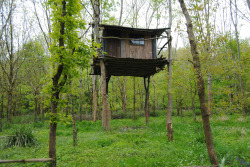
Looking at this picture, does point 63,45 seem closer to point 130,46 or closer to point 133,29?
point 133,29

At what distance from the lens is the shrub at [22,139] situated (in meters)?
7.89

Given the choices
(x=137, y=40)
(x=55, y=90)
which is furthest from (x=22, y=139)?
(x=137, y=40)

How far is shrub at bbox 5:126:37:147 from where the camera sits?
7887mm

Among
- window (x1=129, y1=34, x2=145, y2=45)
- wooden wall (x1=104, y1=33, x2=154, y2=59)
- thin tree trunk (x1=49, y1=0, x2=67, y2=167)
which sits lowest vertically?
thin tree trunk (x1=49, y1=0, x2=67, y2=167)

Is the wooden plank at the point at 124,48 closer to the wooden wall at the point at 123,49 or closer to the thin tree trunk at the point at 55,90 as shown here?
the wooden wall at the point at 123,49

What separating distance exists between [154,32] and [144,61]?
2411 mm

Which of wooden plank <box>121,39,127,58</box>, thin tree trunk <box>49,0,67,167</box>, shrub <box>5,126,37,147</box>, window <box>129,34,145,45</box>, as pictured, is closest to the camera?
thin tree trunk <box>49,0,67,167</box>

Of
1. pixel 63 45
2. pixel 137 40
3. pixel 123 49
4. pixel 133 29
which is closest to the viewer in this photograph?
pixel 63 45

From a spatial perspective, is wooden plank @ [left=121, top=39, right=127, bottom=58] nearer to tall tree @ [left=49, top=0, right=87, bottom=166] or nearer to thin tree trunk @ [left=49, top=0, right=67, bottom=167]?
tall tree @ [left=49, top=0, right=87, bottom=166]

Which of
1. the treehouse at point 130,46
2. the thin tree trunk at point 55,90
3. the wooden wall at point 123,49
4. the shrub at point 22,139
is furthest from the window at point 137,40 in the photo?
the shrub at point 22,139

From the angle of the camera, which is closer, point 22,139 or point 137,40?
point 22,139

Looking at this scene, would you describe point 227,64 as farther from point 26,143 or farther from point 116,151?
point 26,143

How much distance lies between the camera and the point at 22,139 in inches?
317

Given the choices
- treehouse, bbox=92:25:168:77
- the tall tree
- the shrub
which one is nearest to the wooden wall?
treehouse, bbox=92:25:168:77
